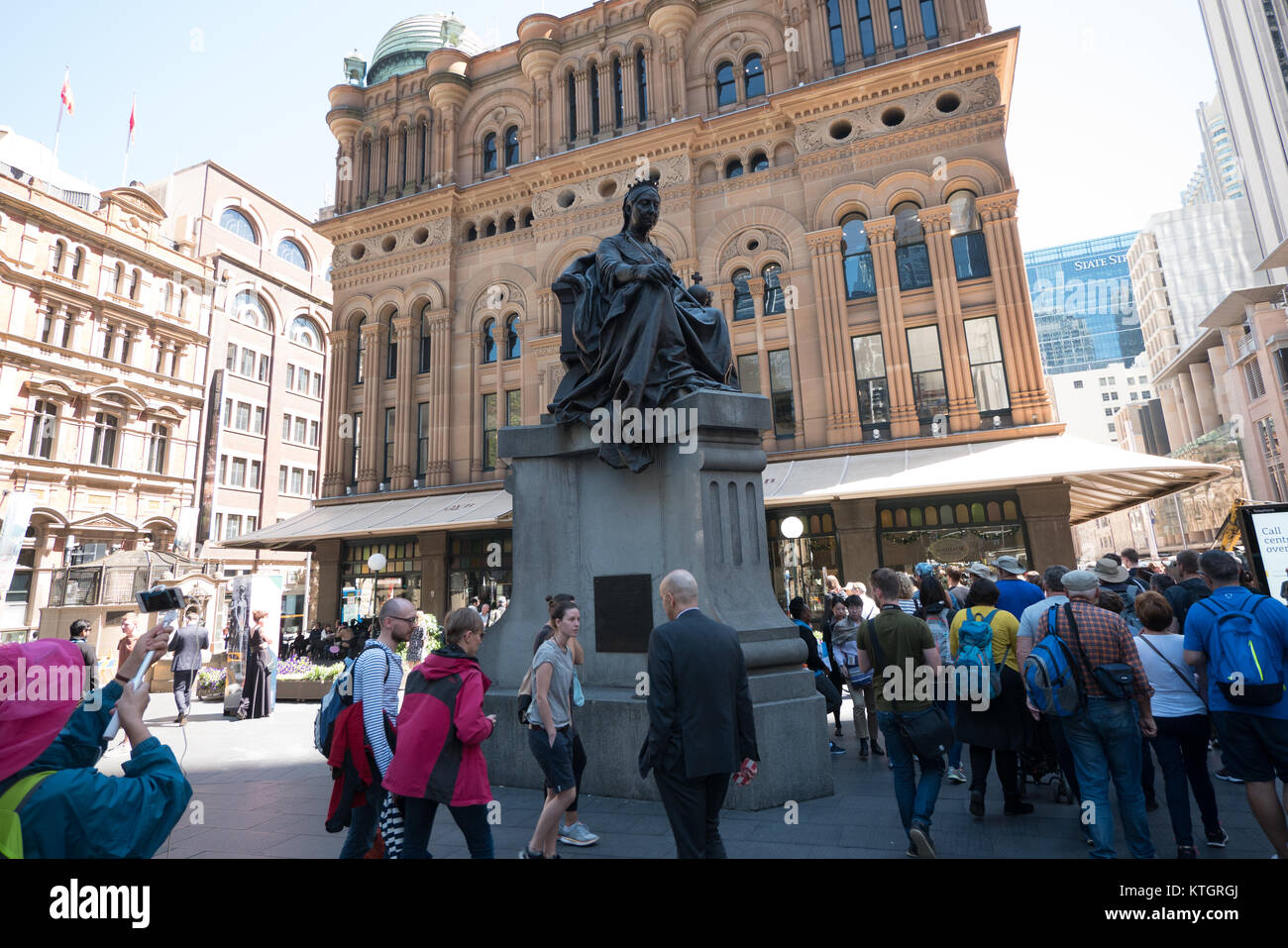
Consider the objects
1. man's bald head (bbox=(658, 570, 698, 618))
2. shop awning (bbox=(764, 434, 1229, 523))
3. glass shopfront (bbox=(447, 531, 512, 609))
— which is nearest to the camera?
man's bald head (bbox=(658, 570, 698, 618))

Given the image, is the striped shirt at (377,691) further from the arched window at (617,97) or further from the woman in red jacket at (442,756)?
the arched window at (617,97)

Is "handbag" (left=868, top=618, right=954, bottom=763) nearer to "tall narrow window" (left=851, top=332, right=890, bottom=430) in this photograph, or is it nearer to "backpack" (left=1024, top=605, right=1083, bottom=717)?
"backpack" (left=1024, top=605, right=1083, bottom=717)

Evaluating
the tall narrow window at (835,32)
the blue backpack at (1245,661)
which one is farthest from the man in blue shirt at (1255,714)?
the tall narrow window at (835,32)

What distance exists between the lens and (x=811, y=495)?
57.2 ft

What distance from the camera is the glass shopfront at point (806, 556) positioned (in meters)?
19.9

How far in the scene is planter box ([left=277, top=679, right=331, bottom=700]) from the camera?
50.3ft

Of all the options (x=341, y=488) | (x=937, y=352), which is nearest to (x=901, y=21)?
(x=937, y=352)

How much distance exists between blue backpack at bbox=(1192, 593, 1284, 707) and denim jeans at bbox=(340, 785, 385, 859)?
220 inches

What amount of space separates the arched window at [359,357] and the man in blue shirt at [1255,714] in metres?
28.9

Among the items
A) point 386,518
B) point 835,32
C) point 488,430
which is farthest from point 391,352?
point 835,32

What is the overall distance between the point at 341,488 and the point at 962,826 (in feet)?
87.7

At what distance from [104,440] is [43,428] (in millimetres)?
2912

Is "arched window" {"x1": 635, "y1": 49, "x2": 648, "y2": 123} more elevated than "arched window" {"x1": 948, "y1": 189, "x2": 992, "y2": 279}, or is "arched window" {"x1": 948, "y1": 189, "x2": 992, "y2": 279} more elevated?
"arched window" {"x1": 635, "y1": 49, "x2": 648, "y2": 123}

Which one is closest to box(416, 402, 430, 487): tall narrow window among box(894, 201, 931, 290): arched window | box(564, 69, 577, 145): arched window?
box(564, 69, 577, 145): arched window
